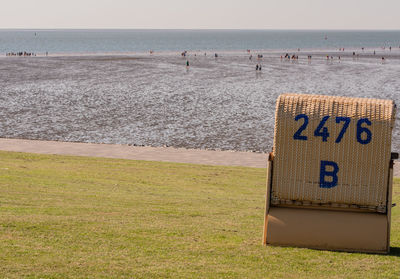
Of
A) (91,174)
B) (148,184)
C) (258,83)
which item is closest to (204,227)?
(148,184)

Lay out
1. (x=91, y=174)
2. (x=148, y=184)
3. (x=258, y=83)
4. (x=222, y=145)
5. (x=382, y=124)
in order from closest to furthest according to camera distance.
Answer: (x=382, y=124) → (x=148, y=184) → (x=91, y=174) → (x=222, y=145) → (x=258, y=83)

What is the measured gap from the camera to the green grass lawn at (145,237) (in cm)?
859

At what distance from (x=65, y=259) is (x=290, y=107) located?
430 cm

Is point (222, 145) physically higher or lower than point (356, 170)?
lower

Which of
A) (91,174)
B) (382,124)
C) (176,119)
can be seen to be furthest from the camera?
(176,119)

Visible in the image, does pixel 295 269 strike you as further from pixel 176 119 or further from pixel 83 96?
pixel 83 96

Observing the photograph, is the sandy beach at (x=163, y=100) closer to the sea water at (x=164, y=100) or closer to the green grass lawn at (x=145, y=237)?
the sea water at (x=164, y=100)

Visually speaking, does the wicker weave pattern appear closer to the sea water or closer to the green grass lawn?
the green grass lawn

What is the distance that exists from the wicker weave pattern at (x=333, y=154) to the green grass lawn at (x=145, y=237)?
0.94 meters

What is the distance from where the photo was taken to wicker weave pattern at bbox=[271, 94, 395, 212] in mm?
9695

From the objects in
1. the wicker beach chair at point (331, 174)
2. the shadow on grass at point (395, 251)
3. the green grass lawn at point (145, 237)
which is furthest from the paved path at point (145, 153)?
the wicker beach chair at point (331, 174)

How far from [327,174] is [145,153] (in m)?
21.1

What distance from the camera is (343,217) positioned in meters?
9.97

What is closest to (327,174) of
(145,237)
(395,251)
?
(395,251)
